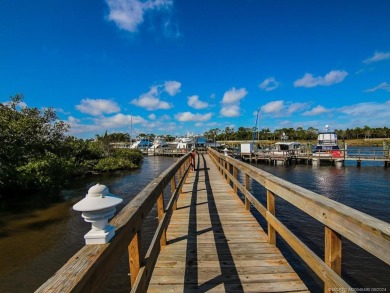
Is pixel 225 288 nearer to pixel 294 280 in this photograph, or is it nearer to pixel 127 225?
pixel 294 280

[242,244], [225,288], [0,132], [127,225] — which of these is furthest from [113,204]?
[0,132]

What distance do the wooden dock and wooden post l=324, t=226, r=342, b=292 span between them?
0.97 meters

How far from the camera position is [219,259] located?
3.65m

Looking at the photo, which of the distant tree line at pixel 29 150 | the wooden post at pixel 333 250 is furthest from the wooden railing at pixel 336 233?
the distant tree line at pixel 29 150

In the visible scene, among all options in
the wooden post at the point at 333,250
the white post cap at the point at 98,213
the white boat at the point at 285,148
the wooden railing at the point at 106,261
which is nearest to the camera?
the wooden railing at the point at 106,261

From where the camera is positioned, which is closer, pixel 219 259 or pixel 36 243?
pixel 219 259

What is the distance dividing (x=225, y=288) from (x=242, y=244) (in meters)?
1.31

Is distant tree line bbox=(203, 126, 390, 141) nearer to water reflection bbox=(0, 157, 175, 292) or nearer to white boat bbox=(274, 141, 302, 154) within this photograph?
white boat bbox=(274, 141, 302, 154)

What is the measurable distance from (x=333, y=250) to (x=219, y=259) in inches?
75.1

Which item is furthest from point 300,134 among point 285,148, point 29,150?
point 29,150

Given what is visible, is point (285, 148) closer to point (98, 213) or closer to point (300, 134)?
point (98, 213)

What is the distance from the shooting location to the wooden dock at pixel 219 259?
297 cm

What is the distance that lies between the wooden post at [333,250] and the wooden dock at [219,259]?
97 cm

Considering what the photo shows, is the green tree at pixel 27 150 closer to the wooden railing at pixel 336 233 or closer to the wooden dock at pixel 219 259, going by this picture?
the wooden dock at pixel 219 259
